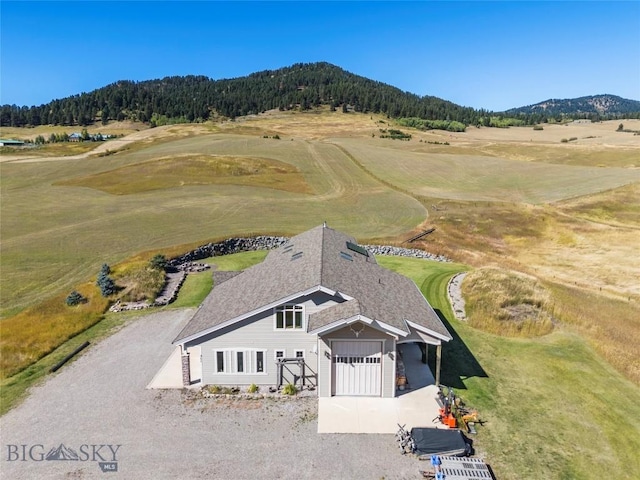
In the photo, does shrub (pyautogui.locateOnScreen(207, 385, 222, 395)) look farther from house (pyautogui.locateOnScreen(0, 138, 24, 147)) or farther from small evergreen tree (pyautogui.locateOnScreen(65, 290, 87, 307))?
house (pyautogui.locateOnScreen(0, 138, 24, 147))

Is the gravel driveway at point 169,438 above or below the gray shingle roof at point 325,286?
below

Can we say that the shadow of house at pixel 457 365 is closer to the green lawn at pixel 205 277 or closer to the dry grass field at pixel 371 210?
the dry grass field at pixel 371 210

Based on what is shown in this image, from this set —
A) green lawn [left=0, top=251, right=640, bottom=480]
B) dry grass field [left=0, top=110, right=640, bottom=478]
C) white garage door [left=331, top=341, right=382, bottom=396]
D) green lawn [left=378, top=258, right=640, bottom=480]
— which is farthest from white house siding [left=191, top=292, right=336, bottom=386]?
dry grass field [left=0, top=110, right=640, bottom=478]

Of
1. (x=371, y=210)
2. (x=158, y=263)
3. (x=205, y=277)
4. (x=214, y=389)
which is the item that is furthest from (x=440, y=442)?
(x=371, y=210)

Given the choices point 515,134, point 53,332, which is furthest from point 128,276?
point 515,134

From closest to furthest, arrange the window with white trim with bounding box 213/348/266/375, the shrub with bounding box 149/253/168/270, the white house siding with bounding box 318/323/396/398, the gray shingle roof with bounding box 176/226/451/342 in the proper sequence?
the white house siding with bounding box 318/323/396/398 < the gray shingle roof with bounding box 176/226/451/342 < the window with white trim with bounding box 213/348/266/375 < the shrub with bounding box 149/253/168/270

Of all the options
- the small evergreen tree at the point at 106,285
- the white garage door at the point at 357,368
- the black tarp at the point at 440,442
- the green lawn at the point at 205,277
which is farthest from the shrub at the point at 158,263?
the black tarp at the point at 440,442
